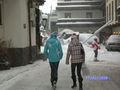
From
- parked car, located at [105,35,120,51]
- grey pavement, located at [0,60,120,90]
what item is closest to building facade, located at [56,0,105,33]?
parked car, located at [105,35,120,51]

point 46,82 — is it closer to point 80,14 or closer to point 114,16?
point 114,16

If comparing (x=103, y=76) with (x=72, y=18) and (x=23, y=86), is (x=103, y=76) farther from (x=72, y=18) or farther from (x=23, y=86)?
(x=72, y=18)

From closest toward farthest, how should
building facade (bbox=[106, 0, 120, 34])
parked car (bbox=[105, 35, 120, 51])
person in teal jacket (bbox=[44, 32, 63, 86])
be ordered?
person in teal jacket (bbox=[44, 32, 63, 86]) < parked car (bbox=[105, 35, 120, 51]) < building facade (bbox=[106, 0, 120, 34])

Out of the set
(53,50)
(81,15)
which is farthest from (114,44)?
(81,15)

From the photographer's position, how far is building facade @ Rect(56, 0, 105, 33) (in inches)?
1882

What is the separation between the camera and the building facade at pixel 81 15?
47812 millimetres

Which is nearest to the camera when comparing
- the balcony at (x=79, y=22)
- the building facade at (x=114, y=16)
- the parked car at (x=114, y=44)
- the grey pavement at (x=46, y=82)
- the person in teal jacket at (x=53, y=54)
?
the person in teal jacket at (x=53, y=54)

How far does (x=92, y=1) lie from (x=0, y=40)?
35.5 m

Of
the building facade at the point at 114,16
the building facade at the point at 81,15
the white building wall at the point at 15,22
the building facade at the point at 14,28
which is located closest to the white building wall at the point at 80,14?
the building facade at the point at 81,15

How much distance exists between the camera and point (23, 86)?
977 centimetres

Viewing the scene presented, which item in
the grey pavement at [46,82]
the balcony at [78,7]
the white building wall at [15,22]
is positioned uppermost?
the balcony at [78,7]

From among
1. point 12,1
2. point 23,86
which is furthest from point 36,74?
point 12,1

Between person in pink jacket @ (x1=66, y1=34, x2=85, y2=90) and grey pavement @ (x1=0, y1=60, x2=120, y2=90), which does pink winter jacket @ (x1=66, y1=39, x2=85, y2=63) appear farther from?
grey pavement @ (x1=0, y1=60, x2=120, y2=90)

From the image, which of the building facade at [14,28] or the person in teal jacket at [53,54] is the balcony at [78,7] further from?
the person in teal jacket at [53,54]
